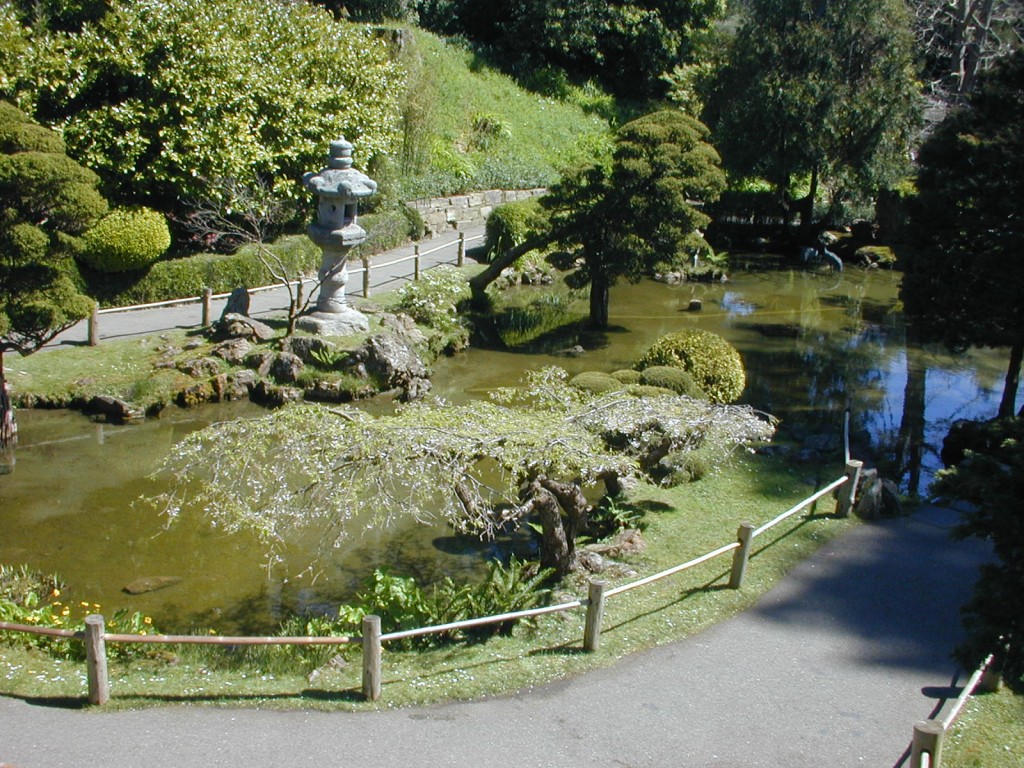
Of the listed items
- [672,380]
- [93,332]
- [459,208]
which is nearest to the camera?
[672,380]

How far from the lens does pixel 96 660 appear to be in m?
7.91

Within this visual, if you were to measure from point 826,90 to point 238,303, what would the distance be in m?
19.4

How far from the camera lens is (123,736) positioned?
761cm

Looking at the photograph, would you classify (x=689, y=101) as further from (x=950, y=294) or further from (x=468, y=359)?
(x=950, y=294)

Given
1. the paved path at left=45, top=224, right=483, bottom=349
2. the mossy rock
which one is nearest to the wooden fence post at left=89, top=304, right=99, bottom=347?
Answer: the paved path at left=45, top=224, right=483, bottom=349

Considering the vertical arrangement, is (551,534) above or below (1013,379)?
below

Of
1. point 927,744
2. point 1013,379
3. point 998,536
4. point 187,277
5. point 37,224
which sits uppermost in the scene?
point 37,224

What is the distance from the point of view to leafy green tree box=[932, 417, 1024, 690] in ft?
21.9

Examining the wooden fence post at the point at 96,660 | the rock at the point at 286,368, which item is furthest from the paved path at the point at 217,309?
the wooden fence post at the point at 96,660

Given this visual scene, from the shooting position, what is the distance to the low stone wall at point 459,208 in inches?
1194

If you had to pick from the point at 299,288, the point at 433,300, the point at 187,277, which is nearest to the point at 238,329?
the point at 299,288

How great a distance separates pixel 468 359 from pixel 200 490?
834cm

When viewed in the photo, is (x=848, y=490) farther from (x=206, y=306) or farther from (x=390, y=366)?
(x=206, y=306)

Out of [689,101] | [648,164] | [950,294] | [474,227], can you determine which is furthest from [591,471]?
[689,101]
